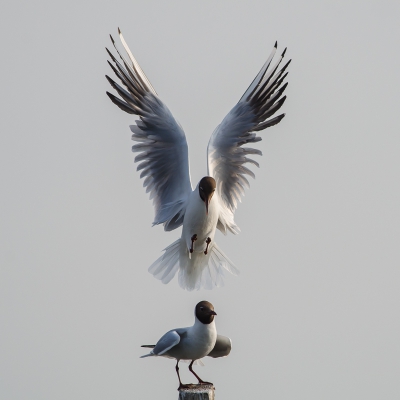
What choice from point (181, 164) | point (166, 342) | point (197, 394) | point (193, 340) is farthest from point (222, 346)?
point (181, 164)

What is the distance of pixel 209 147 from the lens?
853 cm

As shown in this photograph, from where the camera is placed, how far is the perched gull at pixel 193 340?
666 centimetres

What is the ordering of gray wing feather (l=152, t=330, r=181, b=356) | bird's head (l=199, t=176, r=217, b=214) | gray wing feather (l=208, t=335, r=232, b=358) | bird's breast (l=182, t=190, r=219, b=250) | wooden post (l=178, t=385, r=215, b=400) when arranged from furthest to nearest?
bird's breast (l=182, t=190, r=219, b=250) < bird's head (l=199, t=176, r=217, b=214) < gray wing feather (l=208, t=335, r=232, b=358) < gray wing feather (l=152, t=330, r=181, b=356) < wooden post (l=178, t=385, r=215, b=400)

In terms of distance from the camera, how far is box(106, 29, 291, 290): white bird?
332 inches

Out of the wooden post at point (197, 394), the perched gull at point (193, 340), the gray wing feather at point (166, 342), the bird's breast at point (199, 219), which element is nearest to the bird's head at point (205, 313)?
the perched gull at point (193, 340)

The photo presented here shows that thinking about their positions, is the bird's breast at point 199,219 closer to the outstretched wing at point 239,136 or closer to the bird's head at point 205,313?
the outstretched wing at point 239,136

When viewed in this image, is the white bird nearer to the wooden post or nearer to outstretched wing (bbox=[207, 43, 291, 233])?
outstretched wing (bbox=[207, 43, 291, 233])

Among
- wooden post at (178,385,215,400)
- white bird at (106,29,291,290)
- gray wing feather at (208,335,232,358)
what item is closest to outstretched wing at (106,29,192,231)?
white bird at (106,29,291,290)

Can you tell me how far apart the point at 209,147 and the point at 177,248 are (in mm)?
933

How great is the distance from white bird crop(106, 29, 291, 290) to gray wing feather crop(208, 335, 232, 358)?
1482 millimetres

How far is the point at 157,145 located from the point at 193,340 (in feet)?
7.70

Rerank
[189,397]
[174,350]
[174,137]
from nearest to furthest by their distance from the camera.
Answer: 1. [189,397]
2. [174,350]
3. [174,137]

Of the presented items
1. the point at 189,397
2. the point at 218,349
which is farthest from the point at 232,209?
the point at 189,397

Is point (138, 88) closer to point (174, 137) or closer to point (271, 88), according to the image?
point (174, 137)
